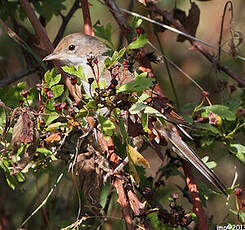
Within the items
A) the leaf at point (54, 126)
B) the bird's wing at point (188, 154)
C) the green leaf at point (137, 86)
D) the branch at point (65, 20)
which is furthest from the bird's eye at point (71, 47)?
the green leaf at point (137, 86)

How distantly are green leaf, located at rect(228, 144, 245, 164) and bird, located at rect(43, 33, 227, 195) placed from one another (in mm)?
169

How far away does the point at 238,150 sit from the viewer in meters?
2.73

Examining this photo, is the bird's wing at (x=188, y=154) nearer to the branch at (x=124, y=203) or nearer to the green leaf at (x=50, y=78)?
the branch at (x=124, y=203)

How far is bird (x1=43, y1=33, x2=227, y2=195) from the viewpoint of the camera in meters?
2.77

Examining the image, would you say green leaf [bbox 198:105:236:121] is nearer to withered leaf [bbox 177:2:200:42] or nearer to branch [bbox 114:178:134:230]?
branch [bbox 114:178:134:230]

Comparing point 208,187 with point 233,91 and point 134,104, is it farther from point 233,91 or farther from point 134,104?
point 134,104

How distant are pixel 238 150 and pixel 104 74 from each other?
1023 mm

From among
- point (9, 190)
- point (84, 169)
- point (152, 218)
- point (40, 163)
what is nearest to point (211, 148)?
point (152, 218)

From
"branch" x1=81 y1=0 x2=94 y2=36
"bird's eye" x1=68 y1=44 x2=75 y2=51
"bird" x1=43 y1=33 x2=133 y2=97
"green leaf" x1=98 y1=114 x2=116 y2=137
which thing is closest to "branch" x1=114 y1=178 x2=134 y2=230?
"green leaf" x1=98 y1=114 x2=116 y2=137

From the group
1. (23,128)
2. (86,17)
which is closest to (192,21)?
(86,17)

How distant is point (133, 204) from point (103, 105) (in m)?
0.67

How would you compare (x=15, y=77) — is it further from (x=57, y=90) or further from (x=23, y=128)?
(x=23, y=128)

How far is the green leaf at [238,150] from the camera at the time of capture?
271 cm

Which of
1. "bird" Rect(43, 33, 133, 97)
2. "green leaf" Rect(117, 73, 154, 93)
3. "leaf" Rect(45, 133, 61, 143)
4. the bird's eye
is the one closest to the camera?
"green leaf" Rect(117, 73, 154, 93)
